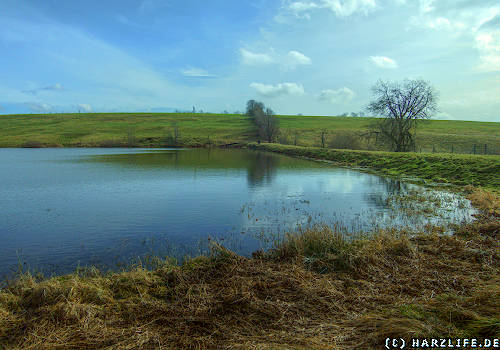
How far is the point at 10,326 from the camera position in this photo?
16.2 ft

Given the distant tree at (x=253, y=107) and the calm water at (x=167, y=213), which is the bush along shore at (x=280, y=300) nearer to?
the calm water at (x=167, y=213)

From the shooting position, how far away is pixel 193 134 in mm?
83125

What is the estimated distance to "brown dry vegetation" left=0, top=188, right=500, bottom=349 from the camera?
4500mm

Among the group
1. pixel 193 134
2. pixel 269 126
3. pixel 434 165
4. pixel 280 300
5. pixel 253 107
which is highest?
pixel 253 107

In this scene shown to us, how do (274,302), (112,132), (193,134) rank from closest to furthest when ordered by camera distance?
(274,302) → (193,134) → (112,132)

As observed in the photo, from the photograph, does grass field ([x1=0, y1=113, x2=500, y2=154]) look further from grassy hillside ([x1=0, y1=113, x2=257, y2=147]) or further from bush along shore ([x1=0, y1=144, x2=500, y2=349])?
bush along shore ([x1=0, y1=144, x2=500, y2=349])

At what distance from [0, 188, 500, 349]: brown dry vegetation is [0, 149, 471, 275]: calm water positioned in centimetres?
238

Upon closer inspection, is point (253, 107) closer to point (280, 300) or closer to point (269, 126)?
point (269, 126)

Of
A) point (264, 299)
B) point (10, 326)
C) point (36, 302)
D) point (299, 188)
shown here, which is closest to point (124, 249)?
point (36, 302)

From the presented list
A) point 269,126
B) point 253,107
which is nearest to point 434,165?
point 269,126

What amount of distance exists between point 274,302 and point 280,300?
202 millimetres

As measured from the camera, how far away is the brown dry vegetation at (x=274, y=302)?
14.8 feet

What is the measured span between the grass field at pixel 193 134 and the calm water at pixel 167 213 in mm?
34728

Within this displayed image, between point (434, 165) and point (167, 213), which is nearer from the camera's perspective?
point (167, 213)
